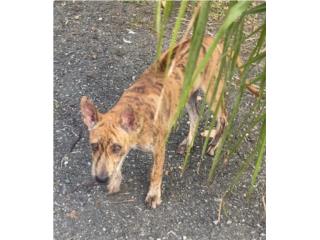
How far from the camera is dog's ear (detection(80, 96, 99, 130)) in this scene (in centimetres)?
274

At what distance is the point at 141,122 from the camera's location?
290cm

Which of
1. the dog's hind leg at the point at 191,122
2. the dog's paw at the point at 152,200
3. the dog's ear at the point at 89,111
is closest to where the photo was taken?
the dog's ear at the point at 89,111

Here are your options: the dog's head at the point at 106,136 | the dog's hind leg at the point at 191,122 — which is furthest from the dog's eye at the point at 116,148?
the dog's hind leg at the point at 191,122

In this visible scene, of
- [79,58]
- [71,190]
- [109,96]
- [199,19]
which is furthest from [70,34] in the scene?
[199,19]

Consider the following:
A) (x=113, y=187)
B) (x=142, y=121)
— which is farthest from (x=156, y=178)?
(x=142, y=121)

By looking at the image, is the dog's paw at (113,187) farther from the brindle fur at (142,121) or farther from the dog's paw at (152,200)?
the dog's paw at (152,200)

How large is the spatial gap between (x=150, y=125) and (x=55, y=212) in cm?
82

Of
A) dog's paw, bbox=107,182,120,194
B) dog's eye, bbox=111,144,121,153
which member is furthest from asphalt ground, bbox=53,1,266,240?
dog's eye, bbox=111,144,121,153

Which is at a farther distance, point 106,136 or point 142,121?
point 142,121

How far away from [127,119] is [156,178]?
51cm

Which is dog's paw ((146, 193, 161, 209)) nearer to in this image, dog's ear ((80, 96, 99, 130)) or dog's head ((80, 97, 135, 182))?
dog's head ((80, 97, 135, 182))

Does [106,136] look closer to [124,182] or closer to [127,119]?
[127,119]

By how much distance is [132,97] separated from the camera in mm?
3027

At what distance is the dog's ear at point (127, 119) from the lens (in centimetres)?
278
